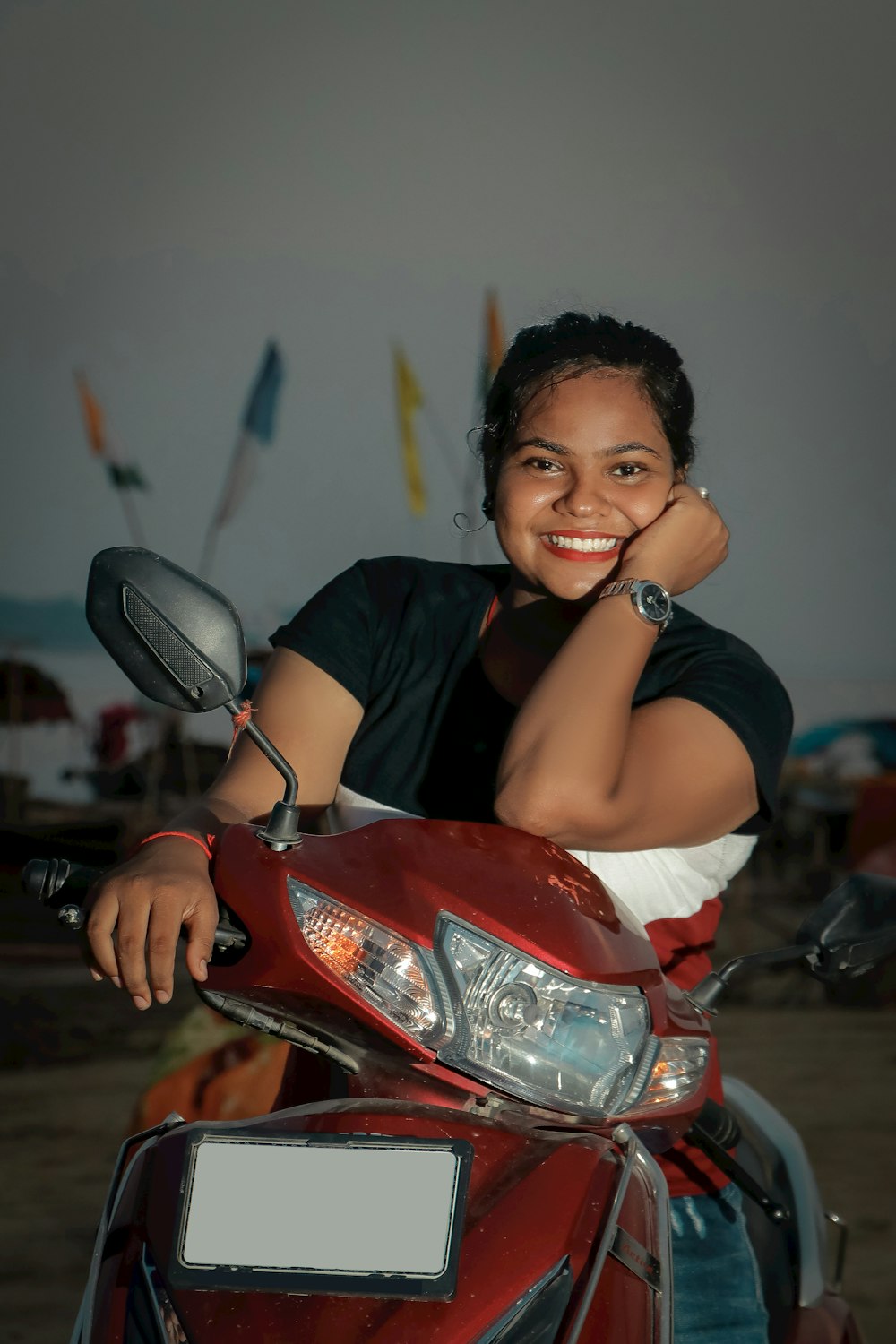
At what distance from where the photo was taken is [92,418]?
5000mm

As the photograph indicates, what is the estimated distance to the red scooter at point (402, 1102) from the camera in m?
0.82

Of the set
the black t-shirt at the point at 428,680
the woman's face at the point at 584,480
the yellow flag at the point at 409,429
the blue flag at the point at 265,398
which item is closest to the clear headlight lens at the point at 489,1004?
the black t-shirt at the point at 428,680

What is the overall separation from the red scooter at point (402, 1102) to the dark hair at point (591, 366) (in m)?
0.67

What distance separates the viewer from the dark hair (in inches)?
58.3

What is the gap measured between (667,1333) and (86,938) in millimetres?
527

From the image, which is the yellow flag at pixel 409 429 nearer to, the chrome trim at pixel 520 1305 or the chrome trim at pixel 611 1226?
the chrome trim at pixel 611 1226

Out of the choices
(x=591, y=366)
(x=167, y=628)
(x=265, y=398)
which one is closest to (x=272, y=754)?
(x=167, y=628)

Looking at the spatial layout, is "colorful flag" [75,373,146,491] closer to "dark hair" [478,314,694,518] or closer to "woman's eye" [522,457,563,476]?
"dark hair" [478,314,694,518]

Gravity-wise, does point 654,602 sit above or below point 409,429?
above

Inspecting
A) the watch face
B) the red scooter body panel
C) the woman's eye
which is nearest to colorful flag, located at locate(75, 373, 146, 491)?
the woman's eye

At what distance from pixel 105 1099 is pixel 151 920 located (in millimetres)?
3271

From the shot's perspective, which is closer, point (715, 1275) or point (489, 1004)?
point (489, 1004)

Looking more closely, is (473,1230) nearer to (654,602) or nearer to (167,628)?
(167,628)

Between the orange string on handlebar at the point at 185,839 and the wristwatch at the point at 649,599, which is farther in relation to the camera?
the wristwatch at the point at 649,599
